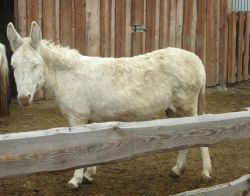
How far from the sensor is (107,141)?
2.70 metres

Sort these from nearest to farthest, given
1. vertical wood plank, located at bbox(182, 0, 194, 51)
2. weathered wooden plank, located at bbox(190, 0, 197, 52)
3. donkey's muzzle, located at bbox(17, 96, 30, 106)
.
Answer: donkey's muzzle, located at bbox(17, 96, 30, 106)
vertical wood plank, located at bbox(182, 0, 194, 51)
weathered wooden plank, located at bbox(190, 0, 197, 52)

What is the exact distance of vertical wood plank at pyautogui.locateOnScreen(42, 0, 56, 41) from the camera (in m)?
8.65

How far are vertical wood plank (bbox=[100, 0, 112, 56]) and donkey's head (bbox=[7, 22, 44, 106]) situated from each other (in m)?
4.68

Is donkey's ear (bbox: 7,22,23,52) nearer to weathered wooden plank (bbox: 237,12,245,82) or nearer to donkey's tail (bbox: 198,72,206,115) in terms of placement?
donkey's tail (bbox: 198,72,206,115)

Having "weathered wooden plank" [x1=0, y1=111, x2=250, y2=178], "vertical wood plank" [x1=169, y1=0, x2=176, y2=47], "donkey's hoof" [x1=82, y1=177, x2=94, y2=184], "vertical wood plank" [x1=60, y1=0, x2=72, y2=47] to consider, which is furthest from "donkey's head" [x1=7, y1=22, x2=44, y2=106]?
"vertical wood plank" [x1=169, y1=0, x2=176, y2=47]

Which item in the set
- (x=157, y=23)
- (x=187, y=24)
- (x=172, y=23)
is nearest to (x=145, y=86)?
(x=157, y=23)

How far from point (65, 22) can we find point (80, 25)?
298 mm

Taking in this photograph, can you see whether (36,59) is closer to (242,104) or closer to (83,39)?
(83,39)

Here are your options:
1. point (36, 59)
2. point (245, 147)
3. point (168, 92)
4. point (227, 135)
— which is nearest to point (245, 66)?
point (245, 147)

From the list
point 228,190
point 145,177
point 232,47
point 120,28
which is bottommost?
point 145,177

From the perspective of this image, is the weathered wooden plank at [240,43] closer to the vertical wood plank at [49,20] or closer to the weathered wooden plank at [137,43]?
the weathered wooden plank at [137,43]

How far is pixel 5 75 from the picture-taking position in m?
8.05

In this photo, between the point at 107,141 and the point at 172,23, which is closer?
the point at 107,141

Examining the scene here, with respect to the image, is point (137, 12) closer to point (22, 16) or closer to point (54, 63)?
point (22, 16)
